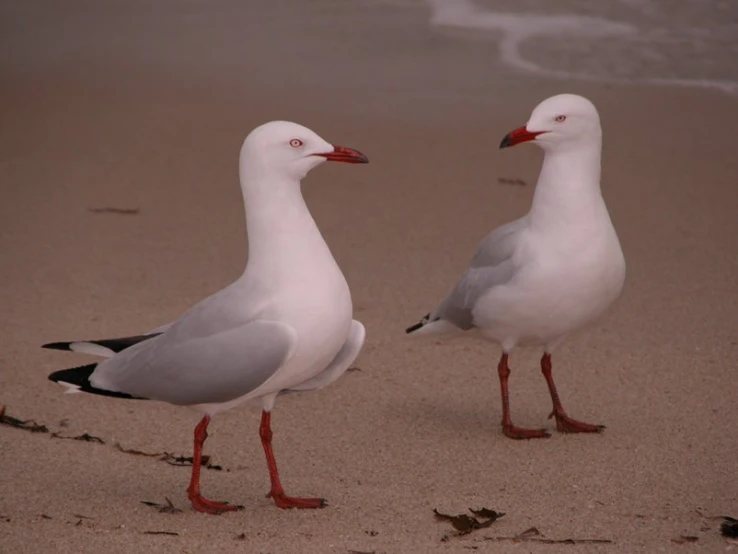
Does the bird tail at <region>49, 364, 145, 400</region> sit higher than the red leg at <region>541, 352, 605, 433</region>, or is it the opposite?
the bird tail at <region>49, 364, 145, 400</region>

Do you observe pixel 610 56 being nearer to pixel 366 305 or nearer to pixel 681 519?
pixel 366 305

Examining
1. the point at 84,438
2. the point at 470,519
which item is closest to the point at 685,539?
the point at 470,519

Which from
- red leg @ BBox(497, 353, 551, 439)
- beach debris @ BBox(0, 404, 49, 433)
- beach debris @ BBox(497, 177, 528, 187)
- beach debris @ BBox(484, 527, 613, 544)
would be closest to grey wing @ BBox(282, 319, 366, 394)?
beach debris @ BBox(484, 527, 613, 544)

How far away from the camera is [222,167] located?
355 inches

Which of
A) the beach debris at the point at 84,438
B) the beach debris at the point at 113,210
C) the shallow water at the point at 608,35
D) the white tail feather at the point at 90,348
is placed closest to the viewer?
the white tail feather at the point at 90,348

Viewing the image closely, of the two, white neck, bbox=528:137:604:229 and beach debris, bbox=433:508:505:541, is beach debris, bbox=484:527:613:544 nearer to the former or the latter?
beach debris, bbox=433:508:505:541

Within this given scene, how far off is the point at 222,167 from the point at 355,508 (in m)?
4.67

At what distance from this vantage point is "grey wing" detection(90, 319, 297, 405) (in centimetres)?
443

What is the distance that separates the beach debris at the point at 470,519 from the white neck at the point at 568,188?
1452 millimetres

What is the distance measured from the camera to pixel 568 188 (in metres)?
5.57

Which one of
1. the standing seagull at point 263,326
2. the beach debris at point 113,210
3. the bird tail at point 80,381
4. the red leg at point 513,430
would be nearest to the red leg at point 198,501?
the standing seagull at point 263,326

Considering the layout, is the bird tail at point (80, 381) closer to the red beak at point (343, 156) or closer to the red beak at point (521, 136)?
the red beak at point (343, 156)

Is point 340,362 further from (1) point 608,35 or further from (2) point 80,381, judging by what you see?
(1) point 608,35

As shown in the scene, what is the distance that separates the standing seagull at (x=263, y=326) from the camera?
4453 mm
